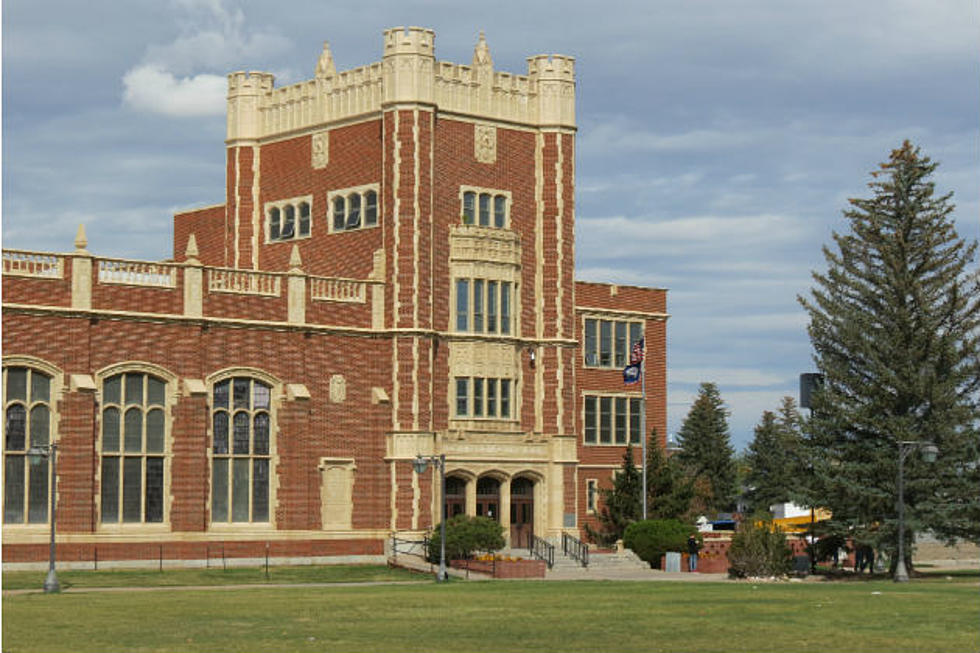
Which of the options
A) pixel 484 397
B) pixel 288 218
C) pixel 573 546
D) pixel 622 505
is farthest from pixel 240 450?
pixel 622 505

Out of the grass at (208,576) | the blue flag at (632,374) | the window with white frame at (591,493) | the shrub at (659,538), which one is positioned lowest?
the grass at (208,576)

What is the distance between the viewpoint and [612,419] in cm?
7762

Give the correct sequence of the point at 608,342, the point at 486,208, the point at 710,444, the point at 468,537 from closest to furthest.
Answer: the point at 468,537
the point at 486,208
the point at 608,342
the point at 710,444

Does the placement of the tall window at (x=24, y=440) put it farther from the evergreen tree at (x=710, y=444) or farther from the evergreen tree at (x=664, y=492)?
the evergreen tree at (x=710, y=444)

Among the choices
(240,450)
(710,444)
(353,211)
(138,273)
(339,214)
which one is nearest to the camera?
(138,273)

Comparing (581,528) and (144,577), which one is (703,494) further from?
(144,577)

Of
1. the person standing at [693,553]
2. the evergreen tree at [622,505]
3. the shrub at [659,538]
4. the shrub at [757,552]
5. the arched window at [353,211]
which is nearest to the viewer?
the shrub at [757,552]

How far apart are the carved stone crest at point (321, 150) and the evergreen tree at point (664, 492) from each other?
19.1 meters

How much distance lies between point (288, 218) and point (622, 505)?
1969cm

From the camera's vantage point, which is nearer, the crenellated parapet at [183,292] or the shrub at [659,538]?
the crenellated parapet at [183,292]

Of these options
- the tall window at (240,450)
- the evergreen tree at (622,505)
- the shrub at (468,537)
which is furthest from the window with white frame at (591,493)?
the tall window at (240,450)

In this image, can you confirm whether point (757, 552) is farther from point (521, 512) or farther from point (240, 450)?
point (240, 450)

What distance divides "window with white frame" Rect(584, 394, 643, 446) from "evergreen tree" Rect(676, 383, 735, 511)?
40.3m

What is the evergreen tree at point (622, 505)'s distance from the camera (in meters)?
71.3
